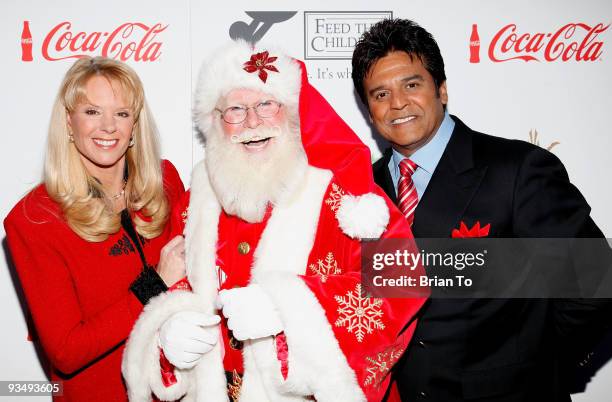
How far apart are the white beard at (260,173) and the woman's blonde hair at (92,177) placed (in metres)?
0.45

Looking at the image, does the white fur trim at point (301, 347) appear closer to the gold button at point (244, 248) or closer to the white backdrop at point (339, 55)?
the gold button at point (244, 248)

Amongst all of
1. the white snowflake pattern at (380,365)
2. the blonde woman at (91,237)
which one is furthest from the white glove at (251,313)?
the blonde woman at (91,237)

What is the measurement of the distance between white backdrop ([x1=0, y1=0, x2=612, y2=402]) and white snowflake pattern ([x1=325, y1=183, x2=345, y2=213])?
920mm

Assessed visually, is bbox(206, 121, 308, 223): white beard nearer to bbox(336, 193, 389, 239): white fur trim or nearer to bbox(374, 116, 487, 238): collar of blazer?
bbox(336, 193, 389, 239): white fur trim

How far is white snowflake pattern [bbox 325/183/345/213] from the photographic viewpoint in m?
1.89

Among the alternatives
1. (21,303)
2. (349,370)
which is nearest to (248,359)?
(349,370)

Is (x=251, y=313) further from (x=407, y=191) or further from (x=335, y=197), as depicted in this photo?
(x=407, y=191)

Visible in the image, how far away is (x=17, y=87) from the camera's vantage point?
2.64 m

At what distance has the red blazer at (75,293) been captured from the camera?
197cm

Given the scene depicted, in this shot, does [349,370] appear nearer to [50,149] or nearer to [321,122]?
[321,122]

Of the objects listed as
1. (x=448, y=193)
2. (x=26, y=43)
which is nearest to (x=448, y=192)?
(x=448, y=193)

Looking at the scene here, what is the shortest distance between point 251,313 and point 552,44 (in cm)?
212

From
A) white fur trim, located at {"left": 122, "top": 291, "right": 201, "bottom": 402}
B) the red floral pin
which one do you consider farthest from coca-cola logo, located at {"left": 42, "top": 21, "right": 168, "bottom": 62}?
white fur trim, located at {"left": 122, "top": 291, "right": 201, "bottom": 402}

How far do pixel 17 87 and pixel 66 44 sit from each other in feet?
1.11
